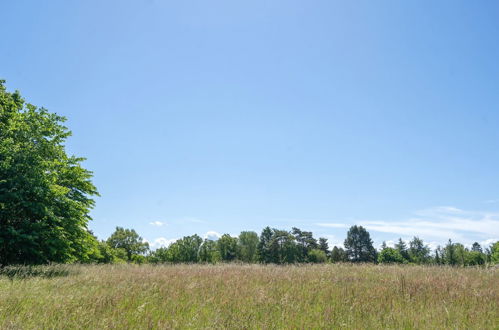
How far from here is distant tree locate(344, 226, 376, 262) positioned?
3403 inches

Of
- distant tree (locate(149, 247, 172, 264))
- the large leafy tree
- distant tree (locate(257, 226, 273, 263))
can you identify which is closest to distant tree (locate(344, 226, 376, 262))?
distant tree (locate(257, 226, 273, 263))

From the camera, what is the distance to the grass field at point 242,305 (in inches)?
185

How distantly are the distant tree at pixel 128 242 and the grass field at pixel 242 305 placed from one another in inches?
2954

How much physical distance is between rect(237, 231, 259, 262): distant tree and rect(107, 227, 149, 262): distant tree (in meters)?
25.6

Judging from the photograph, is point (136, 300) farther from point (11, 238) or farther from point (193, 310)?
point (11, 238)

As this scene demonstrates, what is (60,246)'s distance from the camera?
13.3 meters

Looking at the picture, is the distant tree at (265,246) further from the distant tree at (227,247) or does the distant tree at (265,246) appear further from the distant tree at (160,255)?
the distant tree at (160,255)

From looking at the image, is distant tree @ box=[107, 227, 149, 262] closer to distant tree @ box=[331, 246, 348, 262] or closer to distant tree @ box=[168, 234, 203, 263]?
distant tree @ box=[168, 234, 203, 263]

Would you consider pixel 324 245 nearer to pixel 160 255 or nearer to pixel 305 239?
pixel 305 239

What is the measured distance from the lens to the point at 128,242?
76438 mm

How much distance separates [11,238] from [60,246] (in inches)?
74.7

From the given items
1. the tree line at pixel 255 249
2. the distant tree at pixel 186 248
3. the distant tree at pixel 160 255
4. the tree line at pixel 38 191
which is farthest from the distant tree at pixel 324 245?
the tree line at pixel 38 191

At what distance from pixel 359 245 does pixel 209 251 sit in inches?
1805

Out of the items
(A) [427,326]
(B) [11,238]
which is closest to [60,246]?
(B) [11,238]
